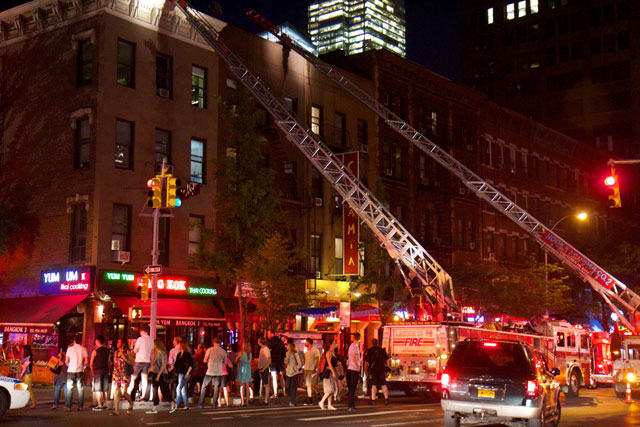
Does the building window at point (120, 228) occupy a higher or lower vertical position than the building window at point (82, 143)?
lower

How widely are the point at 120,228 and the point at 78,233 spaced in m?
1.53

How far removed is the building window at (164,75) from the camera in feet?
108

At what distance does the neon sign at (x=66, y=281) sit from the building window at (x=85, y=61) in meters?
7.21

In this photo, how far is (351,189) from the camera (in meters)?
32.2

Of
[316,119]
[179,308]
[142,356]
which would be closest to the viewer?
[142,356]

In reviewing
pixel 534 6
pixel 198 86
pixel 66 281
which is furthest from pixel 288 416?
pixel 534 6

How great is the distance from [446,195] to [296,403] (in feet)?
90.8

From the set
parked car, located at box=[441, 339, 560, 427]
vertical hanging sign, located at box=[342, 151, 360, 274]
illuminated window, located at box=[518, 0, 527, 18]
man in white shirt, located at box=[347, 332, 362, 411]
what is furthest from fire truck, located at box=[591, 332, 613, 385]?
illuminated window, located at box=[518, 0, 527, 18]

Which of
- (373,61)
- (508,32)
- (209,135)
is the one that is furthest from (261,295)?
(508,32)

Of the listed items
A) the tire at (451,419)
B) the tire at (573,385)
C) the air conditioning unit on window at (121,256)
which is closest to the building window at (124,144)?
the air conditioning unit on window at (121,256)

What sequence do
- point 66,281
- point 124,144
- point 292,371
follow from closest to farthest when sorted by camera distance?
point 292,371 < point 66,281 < point 124,144

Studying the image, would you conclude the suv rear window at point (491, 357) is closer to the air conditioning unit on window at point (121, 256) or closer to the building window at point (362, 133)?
the air conditioning unit on window at point (121, 256)

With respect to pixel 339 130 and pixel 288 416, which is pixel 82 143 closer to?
pixel 339 130

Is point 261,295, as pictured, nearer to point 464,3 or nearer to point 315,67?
point 315,67
